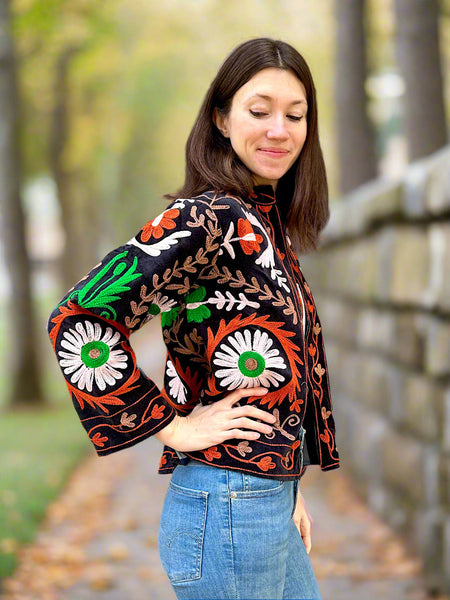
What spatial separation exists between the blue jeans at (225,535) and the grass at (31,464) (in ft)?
10.1

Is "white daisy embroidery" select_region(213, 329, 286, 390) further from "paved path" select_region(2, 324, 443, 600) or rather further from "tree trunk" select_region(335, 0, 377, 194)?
"tree trunk" select_region(335, 0, 377, 194)

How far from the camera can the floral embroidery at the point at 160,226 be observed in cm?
188

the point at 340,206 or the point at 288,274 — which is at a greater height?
the point at 340,206

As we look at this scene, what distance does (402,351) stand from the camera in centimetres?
552

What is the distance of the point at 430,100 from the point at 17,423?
5.77 meters

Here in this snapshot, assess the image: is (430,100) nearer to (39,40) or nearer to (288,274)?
(288,274)

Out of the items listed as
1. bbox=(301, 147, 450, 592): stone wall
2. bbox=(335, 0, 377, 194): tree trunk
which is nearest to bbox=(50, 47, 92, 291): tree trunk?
bbox=(335, 0, 377, 194): tree trunk

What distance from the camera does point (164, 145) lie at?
2352 centimetres

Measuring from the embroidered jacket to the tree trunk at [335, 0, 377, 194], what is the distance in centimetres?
781

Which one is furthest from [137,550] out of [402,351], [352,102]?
[352,102]

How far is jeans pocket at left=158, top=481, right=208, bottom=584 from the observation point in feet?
6.26

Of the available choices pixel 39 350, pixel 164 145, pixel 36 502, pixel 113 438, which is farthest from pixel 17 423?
pixel 164 145

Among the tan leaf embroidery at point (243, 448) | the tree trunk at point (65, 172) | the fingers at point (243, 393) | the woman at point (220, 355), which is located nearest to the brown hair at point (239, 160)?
the woman at point (220, 355)

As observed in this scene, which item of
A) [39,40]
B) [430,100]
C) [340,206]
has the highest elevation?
[39,40]
